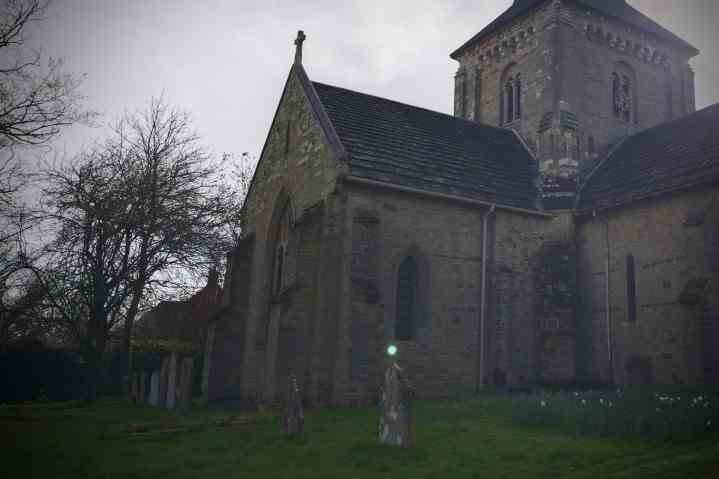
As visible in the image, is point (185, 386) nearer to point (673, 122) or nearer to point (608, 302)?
point (608, 302)

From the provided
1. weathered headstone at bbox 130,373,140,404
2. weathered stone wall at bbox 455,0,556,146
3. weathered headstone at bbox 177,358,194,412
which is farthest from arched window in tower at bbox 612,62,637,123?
weathered headstone at bbox 130,373,140,404

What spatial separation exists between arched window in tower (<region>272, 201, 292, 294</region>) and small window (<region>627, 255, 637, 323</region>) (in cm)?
1139

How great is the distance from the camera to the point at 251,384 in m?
20.0

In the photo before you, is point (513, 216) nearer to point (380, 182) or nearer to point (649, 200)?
point (649, 200)

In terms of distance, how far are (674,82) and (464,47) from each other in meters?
9.78

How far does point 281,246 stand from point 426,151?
6.25 metres

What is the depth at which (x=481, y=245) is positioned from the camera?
18672 mm

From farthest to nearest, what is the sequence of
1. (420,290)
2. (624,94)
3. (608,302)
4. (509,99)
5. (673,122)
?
(509,99), (624,94), (673,122), (608,302), (420,290)

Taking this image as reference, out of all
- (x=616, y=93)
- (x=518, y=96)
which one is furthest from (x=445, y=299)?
(x=616, y=93)

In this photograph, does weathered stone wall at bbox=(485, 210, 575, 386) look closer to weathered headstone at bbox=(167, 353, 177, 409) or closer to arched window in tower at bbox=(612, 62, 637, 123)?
arched window in tower at bbox=(612, 62, 637, 123)

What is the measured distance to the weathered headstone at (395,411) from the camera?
9789 millimetres

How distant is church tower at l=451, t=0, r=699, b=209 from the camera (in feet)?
74.4

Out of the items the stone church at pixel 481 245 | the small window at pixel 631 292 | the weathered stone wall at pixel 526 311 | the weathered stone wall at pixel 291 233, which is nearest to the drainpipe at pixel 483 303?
the stone church at pixel 481 245

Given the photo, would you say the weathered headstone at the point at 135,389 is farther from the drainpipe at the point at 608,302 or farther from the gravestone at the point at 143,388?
the drainpipe at the point at 608,302
